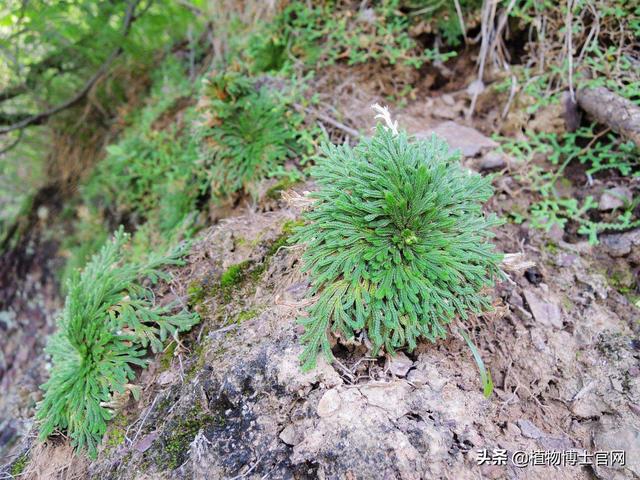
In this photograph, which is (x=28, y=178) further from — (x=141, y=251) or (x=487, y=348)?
(x=487, y=348)

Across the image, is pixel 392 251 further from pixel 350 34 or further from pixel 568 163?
pixel 350 34

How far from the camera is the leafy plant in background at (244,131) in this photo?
11.3 ft

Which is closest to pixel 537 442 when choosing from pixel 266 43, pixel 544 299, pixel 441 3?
pixel 544 299

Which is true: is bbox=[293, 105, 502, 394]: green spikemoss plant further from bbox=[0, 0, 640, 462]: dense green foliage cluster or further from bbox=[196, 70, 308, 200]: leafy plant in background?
bbox=[196, 70, 308, 200]: leafy plant in background

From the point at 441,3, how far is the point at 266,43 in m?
1.61

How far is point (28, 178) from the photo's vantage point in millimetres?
6277

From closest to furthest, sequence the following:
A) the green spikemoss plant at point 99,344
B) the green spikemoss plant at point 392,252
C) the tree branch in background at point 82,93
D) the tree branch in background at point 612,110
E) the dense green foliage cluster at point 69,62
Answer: the green spikemoss plant at point 392,252, the green spikemoss plant at point 99,344, the tree branch in background at point 612,110, the dense green foliage cluster at point 69,62, the tree branch in background at point 82,93

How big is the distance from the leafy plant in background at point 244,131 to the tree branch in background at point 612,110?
6.84ft

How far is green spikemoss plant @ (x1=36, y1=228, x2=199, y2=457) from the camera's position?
239 centimetres

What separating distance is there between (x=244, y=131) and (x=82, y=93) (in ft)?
10.4

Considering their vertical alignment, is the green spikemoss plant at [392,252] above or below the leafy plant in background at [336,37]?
below

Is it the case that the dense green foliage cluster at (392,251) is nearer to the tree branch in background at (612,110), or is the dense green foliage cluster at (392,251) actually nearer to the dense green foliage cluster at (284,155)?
the dense green foliage cluster at (284,155)

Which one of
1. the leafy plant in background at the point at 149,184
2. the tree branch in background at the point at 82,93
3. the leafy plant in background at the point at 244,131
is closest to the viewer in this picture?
the leafy plant in background at the point at 244,131

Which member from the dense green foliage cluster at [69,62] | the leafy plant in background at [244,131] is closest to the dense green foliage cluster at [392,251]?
the leafy plant in background at [244,131]
